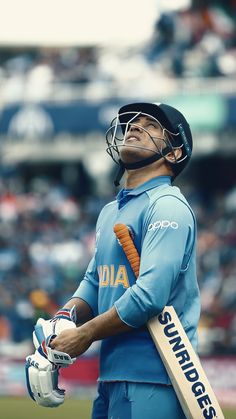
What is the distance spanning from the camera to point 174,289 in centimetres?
453

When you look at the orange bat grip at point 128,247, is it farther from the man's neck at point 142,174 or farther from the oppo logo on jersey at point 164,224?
the man's neck at point 142,174

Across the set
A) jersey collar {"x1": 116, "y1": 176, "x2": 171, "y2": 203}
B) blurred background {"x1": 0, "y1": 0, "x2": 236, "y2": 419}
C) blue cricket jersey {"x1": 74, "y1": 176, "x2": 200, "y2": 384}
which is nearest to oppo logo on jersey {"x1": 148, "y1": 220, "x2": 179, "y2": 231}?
blue cricket jersey {"x1": 74, "y1": 176, "x2": 200, "y2": 384}

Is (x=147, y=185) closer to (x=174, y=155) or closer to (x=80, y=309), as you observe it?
(x=174, y=155)

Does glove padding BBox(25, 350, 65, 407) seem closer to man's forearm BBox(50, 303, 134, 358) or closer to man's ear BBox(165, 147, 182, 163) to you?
man's forearm BBox(50, 303, 134, 358)

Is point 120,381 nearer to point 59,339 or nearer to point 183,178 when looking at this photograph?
point 59,339

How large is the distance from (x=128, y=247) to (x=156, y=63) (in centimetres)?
1706

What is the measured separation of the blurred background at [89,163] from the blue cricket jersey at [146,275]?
9.85 meters

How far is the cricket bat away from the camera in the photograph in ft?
14.5

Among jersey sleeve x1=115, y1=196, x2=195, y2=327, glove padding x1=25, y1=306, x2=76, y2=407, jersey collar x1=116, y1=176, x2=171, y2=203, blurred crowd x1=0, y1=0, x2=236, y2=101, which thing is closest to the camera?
jersey sleeve x1=115, y1=196, x2=195, y2=327

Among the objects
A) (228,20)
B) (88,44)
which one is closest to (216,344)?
(228,20)

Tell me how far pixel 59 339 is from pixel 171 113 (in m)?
1.08

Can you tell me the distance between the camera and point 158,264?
438 cm

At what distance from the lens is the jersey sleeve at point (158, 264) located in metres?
4.36

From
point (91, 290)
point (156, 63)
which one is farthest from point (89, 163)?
point (91, 290)
